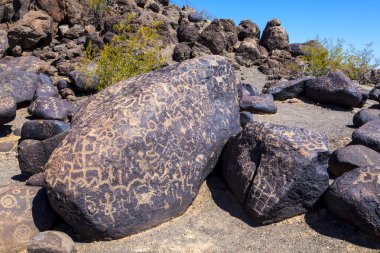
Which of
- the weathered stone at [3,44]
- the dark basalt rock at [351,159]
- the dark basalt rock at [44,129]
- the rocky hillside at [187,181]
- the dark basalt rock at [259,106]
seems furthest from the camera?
the weathered stone at [3,44]

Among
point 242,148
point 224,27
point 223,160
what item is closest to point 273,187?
point 242,148

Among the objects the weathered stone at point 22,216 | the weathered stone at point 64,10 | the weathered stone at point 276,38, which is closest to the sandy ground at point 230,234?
the weathered stone at point 22,216

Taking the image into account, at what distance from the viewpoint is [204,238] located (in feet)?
14.3

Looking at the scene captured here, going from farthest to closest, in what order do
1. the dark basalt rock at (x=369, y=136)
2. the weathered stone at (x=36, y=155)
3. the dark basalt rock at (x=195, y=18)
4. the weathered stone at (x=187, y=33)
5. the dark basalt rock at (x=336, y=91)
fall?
the dark basalt rock at (x=195, y=18), the weathered stone at (x=187, y=33), the dark basalt rock at (x=336, y=91), the dark basalt rock at (x=369, y=136), the weathered stone at (x=36, y=155)

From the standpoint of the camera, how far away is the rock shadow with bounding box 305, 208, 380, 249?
411cm

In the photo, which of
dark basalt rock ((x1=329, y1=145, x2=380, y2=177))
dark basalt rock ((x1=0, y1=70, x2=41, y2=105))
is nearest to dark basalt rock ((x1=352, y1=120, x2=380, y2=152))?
dark basalt rock ((x1=329, y1=145, x2=380, y2=177))

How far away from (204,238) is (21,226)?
1.92 meters

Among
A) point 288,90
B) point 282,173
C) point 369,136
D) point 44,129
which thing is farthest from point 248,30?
point 282,173

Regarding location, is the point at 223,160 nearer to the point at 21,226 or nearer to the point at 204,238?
the point at 204,238

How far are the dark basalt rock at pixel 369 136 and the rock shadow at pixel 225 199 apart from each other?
2.12 meters

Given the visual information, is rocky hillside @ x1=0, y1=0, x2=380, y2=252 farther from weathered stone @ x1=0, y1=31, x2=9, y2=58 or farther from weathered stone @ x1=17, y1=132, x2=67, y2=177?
weathered stone @ x1=0, y1=31, x2=9, y2=58

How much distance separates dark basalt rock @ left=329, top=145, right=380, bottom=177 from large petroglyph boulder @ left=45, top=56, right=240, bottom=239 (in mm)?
1353

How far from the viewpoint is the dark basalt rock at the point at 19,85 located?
9.78 metres

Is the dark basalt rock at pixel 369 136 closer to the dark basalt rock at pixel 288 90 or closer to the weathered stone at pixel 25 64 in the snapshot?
the dark basalt rock at pixel 288 90
